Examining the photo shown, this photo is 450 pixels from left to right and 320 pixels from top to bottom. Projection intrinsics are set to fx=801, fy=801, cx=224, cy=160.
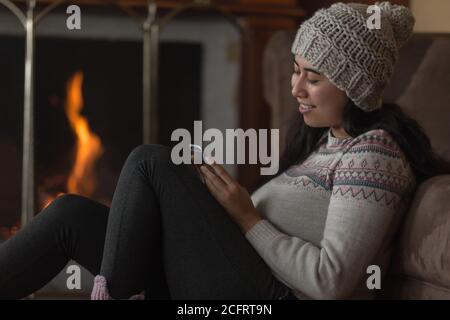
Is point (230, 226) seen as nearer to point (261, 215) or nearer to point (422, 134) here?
point (261, 215)

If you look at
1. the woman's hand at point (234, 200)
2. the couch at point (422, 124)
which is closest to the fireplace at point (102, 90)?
the couch at point (422, 124)

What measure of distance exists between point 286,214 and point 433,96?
0.68 m

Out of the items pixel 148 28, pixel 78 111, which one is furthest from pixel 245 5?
pixel 78 111

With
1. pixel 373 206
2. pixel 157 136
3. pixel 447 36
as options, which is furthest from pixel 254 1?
pixel 373 206

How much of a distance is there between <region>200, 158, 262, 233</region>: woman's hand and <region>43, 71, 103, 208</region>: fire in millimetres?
1600

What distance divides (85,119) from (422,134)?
1.76 m

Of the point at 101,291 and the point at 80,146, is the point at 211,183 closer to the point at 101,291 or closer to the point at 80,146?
the point at 101,291

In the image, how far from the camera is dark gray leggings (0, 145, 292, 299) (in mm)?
1422

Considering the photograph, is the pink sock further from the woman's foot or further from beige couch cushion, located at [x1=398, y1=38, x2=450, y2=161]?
beige couch cushion, located at [x1=398, y1=38, x2=450, y2=161]

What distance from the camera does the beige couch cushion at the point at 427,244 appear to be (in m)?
1.36

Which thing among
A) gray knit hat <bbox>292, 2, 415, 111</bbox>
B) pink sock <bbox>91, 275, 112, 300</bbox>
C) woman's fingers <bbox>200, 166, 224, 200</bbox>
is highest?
gray knit hat <bbox>292, 2, 415, 111</bbox>

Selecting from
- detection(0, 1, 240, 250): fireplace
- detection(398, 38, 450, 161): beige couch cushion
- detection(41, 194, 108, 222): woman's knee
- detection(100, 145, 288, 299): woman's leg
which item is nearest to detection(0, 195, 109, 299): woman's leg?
detection(41, 194, 108, 222): woman's knee

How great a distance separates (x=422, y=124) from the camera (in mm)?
1948

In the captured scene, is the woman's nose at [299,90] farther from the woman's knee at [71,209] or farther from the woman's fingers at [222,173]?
the woman's knee at [71,209]
